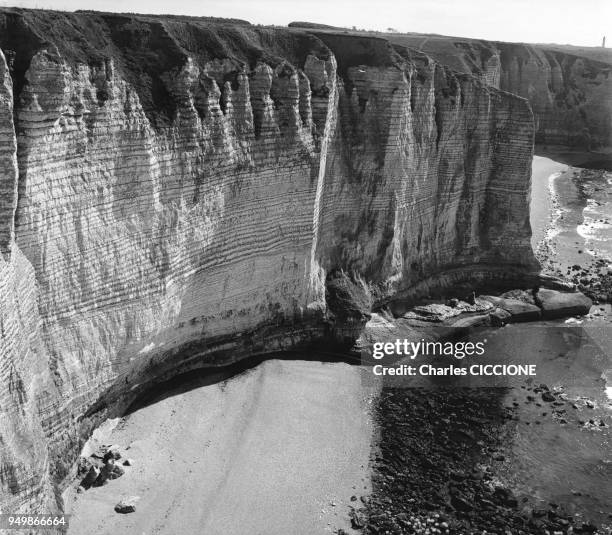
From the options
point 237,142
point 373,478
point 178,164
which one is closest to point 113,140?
point 178,164

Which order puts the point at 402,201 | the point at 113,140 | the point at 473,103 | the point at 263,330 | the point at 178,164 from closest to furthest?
1. the point at 113,140
2. the point at 178,164
3. the point at 263,330
4. the point at 402,201
5. the point at 473,103

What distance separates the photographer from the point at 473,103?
3366 cm

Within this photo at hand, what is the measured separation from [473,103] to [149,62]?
689 inches

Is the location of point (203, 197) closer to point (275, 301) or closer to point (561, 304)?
point (275, 301)

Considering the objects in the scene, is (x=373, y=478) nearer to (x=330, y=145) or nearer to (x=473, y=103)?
(x=330, y=145)

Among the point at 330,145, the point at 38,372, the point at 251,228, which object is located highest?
the point at 330,145

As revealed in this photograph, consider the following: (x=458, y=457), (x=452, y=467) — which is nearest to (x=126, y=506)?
(x=452, y=467)

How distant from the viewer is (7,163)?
50.1ft

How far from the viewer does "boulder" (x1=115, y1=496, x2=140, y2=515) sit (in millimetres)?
17547

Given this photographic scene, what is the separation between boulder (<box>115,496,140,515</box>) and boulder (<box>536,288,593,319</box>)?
2071cm

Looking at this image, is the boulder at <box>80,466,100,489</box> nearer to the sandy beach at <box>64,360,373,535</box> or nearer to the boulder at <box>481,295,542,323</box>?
the sandy beach at <box>64,360,373,535</box>

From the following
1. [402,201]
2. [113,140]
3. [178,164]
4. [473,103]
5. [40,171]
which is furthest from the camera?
[473,103]

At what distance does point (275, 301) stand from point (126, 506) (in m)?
10.1

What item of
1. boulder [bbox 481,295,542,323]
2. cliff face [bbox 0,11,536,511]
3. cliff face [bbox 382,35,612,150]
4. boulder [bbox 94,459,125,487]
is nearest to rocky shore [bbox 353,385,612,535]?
cliff face [bbox 0,11,536,511]
